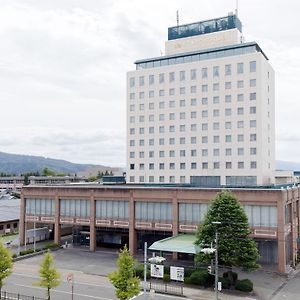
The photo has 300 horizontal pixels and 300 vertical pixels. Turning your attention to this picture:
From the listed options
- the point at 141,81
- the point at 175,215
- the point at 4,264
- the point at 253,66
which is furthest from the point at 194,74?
the point at 4,264

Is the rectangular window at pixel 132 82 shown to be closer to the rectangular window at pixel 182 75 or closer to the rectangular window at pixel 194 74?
the rectangular window at pixel 182 75

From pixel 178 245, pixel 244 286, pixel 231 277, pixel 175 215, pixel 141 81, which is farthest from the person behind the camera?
pixel 141 81

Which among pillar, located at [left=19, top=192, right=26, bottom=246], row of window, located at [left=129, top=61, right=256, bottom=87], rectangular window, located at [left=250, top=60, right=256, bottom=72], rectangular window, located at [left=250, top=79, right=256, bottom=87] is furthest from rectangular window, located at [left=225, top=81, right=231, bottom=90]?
pillar, located at [left=19, top=192, right=26, bottom=246]

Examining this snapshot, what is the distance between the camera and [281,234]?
168 feet

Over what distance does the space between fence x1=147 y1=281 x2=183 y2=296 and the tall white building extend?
32523 millimetres

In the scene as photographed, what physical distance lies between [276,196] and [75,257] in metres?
28.6

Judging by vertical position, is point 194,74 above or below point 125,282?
above

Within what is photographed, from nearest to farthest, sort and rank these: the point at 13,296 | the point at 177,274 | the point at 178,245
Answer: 1. the point at 13,296
2. the point at 177,274
3. the point at 178,245

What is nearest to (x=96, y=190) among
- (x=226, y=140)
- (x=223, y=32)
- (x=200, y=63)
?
(x=226, y=140)

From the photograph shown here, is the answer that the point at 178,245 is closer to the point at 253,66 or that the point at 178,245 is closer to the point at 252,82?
the point at 252,82

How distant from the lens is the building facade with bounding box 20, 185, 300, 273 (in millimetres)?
52531

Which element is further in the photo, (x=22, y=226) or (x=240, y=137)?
(x=240, y=137)

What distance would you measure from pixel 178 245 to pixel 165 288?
25.4ft

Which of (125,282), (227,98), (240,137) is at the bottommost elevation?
(125,282)
